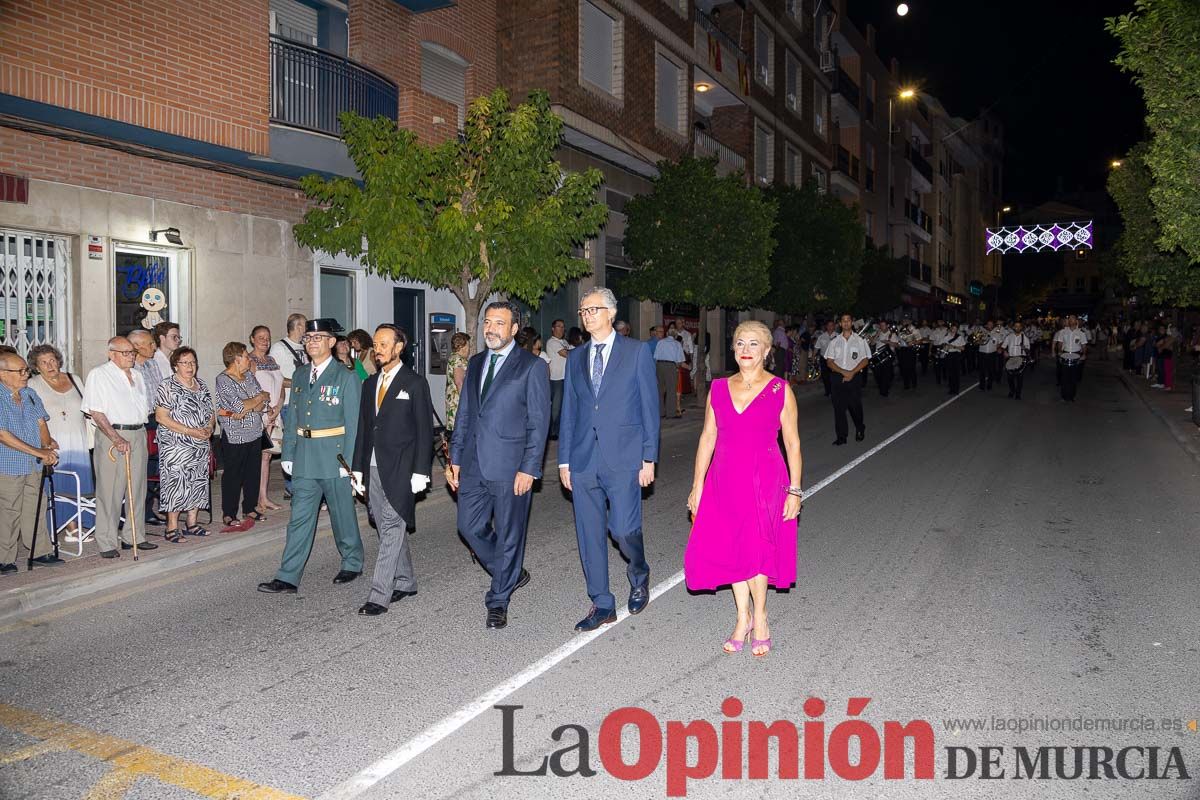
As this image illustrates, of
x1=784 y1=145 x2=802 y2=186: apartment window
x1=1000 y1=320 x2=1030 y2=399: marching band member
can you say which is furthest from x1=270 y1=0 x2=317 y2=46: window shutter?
x1=784 y1=145 x2=802 y2=186: apartment window

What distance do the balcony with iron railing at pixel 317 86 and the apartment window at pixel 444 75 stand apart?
90.1 inches

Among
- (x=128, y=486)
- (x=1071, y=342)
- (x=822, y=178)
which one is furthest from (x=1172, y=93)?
(x=822, y=178)

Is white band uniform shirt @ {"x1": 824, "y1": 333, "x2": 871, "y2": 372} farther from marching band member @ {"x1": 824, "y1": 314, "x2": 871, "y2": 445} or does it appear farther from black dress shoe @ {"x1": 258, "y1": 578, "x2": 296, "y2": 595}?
black dress shoe @ {"x1": 258, "y1": 578, "x2": 296, "y2": 595}

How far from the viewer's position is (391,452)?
5.90 metres

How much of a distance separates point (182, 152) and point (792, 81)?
2643 cm

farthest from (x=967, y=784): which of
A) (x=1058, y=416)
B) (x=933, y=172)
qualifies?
(x=933, y=172)

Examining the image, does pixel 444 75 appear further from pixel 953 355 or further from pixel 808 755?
pixel 808 755

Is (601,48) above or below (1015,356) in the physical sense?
above

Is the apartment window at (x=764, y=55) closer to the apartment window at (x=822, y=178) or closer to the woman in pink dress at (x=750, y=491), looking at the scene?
the apartment window at (x=822, y=178)

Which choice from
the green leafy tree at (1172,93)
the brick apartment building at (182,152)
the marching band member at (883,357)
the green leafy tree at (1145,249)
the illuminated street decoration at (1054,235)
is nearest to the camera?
the brick apartment building at (182,152)

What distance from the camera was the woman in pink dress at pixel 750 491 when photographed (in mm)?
4895

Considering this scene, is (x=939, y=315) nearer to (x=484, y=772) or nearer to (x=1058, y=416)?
(x=1058, y=416)

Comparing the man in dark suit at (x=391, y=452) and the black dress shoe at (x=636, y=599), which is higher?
the man in dark suit at (x=391, y=452)

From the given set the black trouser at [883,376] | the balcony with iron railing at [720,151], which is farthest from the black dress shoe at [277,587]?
the balcony with iron railing at [720,151]
